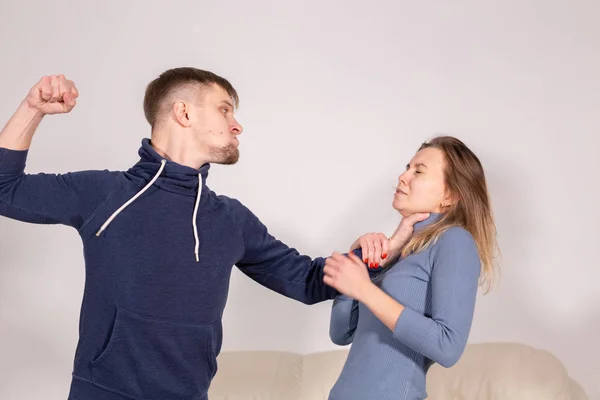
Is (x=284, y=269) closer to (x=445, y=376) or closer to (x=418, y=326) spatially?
(x=418, y=326)

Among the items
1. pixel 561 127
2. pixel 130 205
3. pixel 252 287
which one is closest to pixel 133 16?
pixel 252 287

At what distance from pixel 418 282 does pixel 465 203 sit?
0.27 metres

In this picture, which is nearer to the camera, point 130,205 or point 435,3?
point 130,205

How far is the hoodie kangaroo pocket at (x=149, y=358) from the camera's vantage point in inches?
72.3

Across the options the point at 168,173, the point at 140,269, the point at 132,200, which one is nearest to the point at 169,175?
the point at 168,173

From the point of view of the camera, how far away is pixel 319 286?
221 cm

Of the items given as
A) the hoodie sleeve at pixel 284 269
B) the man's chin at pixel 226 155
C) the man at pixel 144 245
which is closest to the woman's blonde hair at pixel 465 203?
the man at pixel 144 245

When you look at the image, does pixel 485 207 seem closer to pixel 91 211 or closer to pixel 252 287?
pixel 91 211

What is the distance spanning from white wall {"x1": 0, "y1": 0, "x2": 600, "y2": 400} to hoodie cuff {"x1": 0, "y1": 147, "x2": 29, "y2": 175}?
1.43 m

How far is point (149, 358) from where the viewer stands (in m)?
1.86

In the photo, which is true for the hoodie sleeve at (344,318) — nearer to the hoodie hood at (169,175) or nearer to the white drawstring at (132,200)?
the hoodie hood at (169,175)

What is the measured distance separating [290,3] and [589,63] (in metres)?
1.33

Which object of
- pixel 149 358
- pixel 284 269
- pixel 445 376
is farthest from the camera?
pixel 445 376

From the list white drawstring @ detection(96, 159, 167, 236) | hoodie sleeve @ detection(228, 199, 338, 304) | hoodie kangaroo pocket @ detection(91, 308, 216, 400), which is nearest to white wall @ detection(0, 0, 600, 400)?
hoodie sleeve @ detection(228, 199, 338, 304)
